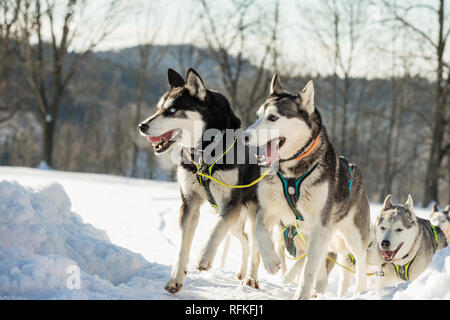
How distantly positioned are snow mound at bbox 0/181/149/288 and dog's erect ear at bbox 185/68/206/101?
1.83 meters

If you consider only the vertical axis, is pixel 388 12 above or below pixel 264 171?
above

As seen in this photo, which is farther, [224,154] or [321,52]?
[321,52]

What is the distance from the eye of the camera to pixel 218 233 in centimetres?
394

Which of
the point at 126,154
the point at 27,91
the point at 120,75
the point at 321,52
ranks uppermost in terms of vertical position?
the point at 120,75

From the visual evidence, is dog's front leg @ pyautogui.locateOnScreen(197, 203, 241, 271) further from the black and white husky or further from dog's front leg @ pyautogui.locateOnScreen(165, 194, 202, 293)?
dog's front leg @ pyautogui.locateOnScreen(165, 194, 202, 293)

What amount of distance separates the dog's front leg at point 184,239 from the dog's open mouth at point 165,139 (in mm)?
586

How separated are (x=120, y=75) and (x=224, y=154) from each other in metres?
104

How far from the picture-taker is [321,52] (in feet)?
74.1

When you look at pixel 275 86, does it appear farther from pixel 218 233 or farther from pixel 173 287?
pixel 173 287

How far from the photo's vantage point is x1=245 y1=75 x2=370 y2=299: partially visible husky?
3.71m

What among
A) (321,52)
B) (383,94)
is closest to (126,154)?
(383,94)

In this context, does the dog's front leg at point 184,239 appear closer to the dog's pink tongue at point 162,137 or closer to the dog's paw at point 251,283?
the dog's pink tongue at point 162,137
